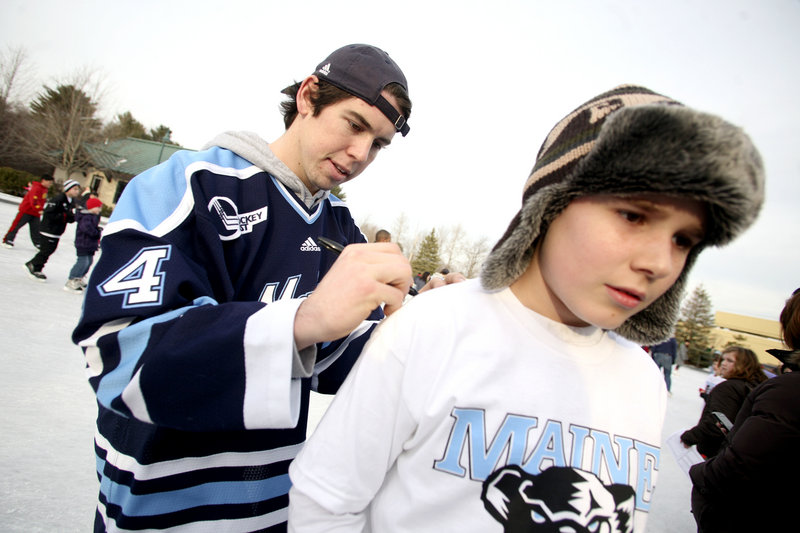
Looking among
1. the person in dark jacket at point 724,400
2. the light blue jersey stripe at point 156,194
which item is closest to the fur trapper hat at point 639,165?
the light blue jersey stripe at point 156,194

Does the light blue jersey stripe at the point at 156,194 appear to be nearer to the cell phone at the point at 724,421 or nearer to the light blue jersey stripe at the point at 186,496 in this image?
the light blue jersey stripe at the point at 186,496

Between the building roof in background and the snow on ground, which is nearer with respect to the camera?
the snow on ground

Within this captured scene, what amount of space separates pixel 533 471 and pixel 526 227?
589 millimetres

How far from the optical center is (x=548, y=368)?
100cm

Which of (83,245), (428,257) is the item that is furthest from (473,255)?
(83,245)

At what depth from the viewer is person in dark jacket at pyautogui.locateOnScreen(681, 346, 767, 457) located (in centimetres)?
309

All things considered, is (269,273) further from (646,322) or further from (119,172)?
(119,172)

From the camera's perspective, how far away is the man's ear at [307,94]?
1.47m

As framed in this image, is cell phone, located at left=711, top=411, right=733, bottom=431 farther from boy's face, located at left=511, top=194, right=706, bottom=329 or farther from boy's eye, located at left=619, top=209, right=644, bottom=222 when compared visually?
boy's eye, located at left=619, top=209, right=644, bottom=222

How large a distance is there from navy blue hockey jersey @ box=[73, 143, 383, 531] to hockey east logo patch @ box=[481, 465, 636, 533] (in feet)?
1.66

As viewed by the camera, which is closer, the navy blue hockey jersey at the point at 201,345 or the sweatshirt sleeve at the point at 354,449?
the navy blue hockey jersey at the point at 201,345

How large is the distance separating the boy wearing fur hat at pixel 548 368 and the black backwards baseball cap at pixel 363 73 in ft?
2.26

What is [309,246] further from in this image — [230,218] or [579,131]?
[579,131]

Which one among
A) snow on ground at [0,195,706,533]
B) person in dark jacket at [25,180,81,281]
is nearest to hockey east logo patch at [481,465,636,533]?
snow on ground at [0,195,706,533]
